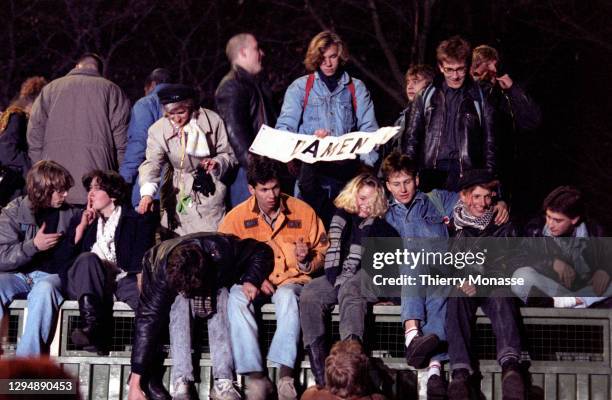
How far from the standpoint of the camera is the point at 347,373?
6.18m

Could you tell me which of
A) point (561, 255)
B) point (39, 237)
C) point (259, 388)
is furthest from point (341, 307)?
point (39, 237)

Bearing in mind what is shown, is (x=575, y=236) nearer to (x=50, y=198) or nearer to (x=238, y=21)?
(x=50, y=198)

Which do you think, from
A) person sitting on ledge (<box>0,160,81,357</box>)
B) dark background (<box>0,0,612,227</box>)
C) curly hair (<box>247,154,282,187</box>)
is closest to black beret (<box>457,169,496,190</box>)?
curly hair (<box>247,154,282,187</box>)

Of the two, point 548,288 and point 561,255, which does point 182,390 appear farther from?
point 561,255

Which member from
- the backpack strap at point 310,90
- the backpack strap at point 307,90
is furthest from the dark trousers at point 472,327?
the backpack strap at point 307,90

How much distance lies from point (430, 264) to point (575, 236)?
1.06 meters

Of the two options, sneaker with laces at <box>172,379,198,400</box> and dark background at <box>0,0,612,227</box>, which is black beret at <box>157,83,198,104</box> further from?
dark background at <box>0,0,612,227</box>

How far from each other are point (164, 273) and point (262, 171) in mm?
1049

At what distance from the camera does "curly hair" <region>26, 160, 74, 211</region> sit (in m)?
7.75

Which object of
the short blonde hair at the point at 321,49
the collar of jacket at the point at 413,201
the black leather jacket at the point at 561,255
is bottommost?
the black leather jacket at the point at 561,255

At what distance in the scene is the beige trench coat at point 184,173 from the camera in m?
8.05

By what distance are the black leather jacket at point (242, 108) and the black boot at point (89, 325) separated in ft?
5.15

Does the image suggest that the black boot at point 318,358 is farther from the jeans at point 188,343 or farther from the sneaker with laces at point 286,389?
the jeans at point 188,343

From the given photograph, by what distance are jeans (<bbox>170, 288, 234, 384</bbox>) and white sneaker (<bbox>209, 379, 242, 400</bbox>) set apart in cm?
4
